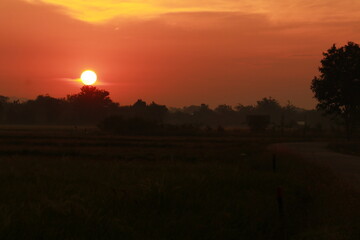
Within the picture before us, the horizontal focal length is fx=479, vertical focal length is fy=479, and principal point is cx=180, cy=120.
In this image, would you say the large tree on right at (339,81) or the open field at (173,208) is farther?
the large tree on right at (339,81)

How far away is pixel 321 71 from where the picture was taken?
2549 inches

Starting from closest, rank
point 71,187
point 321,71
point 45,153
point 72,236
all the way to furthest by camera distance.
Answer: point 72,236 → point 71,187 → point 45,153 → point 321,71

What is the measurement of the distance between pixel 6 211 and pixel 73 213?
4.78ft

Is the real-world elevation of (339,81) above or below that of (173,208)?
above

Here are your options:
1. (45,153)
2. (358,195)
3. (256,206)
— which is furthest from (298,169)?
(45,153)

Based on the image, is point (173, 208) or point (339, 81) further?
point (339, 81)

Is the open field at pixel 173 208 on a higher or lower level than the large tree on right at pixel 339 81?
lower

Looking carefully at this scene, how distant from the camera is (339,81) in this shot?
207 feet

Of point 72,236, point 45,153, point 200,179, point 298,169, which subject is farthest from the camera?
point 45,153

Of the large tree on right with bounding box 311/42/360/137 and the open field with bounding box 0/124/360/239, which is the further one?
the large tree on right with bounding box 311/42/360/137

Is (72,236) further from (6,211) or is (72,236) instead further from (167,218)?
(167,218)

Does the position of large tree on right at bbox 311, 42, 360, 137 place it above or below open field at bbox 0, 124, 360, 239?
above

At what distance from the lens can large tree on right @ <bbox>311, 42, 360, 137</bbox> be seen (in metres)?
63.0

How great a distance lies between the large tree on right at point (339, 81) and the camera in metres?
63.0
